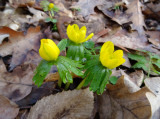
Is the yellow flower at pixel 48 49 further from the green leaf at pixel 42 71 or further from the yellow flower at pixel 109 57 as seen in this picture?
the yellow flower at pixel 109 57

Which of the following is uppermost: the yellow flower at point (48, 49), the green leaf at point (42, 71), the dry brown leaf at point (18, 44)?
the yellow flower at point (48, 49)

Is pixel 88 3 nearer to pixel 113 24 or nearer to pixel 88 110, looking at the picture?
pixel 113 24

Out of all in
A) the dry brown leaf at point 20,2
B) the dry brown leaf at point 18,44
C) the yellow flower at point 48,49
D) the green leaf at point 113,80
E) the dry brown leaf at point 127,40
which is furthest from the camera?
the dry brown leaf at point 20,2

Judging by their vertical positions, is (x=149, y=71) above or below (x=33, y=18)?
below

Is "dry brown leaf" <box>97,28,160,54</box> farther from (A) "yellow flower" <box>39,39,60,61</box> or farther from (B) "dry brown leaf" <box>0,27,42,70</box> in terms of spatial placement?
(A) "yellow flower" <box>39,39,60,61</box>

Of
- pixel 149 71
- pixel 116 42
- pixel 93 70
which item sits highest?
pixel 93 70

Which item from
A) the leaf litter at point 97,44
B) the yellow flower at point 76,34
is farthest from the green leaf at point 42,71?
the yellow flower at point 76,34

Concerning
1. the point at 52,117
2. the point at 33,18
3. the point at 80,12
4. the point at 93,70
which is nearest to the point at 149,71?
the point at 93,70
